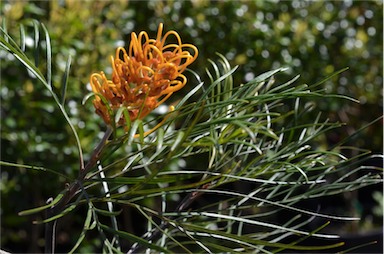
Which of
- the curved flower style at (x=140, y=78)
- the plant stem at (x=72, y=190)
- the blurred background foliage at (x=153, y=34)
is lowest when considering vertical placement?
the blurred background foliage at (x=153, y=34)

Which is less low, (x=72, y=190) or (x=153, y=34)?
(x=72, y=190)

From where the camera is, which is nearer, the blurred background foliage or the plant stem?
the plant stem

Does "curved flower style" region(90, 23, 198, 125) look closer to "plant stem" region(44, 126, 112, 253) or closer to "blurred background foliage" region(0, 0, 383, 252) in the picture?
"plant stem" region(44, 126, 112, 253)

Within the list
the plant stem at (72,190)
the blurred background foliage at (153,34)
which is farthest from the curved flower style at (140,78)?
the blurred background foliage at (153,34)

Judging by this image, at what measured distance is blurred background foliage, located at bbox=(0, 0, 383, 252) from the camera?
1993mm

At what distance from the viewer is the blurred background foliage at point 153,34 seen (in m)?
1.99

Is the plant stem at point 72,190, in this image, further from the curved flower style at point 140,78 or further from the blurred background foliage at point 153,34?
the blurred background foliage at point 153,34

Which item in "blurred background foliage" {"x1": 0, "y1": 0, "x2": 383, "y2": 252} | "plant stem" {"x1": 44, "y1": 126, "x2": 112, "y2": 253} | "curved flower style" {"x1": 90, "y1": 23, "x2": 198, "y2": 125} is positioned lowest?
"blurred background foliage" {"x1": 0, "y1": 0, "x2": 383, "y2": 252}

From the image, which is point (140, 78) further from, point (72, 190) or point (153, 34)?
point (153, 34)

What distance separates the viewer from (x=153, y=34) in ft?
8.20

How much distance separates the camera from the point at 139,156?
23.4 inches

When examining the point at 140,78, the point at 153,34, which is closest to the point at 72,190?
the point at 140,78

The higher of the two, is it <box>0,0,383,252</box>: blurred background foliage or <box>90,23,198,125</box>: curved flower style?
<box>90,23,198,125</box>: curved flower style

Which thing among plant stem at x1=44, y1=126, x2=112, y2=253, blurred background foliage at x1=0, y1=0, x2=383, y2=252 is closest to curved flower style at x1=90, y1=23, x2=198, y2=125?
plant stem at x1=44, y1=126, x2=112, y2=253
